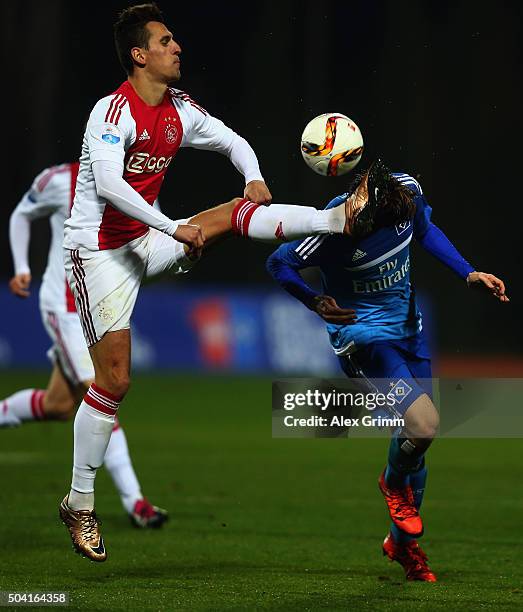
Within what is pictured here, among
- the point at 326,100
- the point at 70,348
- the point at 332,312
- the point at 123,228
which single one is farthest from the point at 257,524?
the point at 326,100

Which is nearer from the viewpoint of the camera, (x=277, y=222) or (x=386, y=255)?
(x=277, y=222)

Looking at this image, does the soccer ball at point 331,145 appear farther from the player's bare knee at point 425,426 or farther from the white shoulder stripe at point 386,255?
the player's bare knee at point 425,426

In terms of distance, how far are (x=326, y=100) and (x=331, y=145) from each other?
56.4 ft

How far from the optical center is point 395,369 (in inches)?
250

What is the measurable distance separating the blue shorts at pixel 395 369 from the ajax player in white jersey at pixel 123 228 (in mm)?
1072

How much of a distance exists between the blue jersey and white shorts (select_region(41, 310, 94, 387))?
82.8 inches

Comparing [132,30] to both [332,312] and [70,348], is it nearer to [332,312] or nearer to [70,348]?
[332,312]

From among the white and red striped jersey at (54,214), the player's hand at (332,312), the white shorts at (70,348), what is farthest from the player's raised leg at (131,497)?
the player's hand at (332,312)

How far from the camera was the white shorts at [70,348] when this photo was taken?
27.2ft

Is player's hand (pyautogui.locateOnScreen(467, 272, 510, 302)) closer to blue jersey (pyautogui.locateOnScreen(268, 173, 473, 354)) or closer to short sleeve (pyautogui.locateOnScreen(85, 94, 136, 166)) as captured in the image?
blue jersey (pyautogui.locateOnScreen(268, 173, 473, 354))

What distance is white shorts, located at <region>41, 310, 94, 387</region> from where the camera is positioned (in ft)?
27.2

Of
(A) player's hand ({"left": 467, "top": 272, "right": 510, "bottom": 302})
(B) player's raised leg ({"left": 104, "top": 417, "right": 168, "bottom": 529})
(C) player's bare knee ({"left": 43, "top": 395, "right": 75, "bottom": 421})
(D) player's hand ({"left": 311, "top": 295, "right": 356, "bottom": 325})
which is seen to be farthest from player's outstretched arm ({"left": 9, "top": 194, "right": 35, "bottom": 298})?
(A) player's hand ({"left": 467, "top": 272, "right": 510, "bottom": 302})

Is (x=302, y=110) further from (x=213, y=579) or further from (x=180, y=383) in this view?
(x=213, y=579)

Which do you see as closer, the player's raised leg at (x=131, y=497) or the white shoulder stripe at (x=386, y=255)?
the white shoulder stripe at (x=386, y=255)
